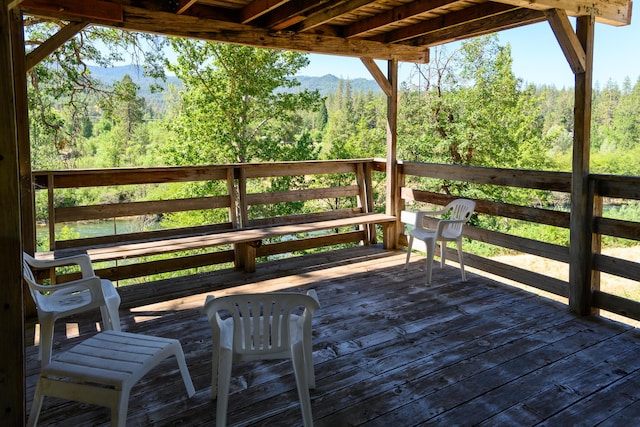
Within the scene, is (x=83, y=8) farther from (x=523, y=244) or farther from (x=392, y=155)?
(x=523, y=244)

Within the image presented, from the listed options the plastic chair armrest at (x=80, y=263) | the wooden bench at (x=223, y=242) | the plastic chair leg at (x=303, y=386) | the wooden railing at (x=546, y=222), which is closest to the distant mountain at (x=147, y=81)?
the wooden bench at (x=223, y=242)

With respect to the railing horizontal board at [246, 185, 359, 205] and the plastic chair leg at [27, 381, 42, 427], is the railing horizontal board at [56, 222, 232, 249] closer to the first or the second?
the railing horizontal board at [246, 185, 359, 205]

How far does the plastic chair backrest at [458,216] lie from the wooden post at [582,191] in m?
0.94

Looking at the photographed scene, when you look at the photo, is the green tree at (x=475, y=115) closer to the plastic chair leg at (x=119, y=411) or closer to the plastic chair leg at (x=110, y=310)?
the plastic chair leg at (x=110, y=310)

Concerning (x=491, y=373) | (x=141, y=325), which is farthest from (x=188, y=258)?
(x=491, y=373)

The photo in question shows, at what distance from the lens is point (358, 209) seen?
19.5ft

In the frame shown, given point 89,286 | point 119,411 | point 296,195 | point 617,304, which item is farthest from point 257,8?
point 617,304

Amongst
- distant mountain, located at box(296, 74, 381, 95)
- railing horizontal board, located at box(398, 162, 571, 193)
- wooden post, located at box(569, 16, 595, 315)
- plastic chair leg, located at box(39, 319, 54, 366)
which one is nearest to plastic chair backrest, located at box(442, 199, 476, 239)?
railing horizontal board, located at box(398, 162, 571, 193)

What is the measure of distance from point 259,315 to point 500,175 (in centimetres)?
303

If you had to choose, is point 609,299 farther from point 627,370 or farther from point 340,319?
point 340,319

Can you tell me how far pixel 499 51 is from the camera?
13789 millimetres

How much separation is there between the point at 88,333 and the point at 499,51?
44.9ft

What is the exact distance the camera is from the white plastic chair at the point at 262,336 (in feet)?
6.37

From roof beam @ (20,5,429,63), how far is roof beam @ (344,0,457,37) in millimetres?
211
